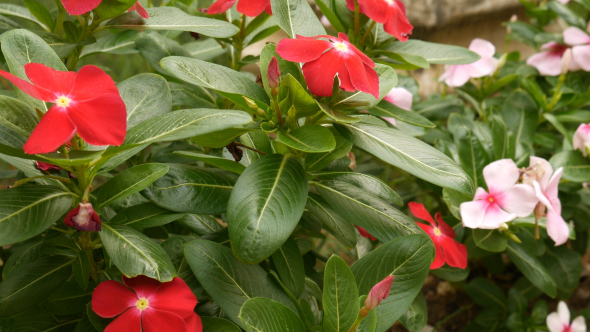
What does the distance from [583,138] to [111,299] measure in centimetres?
131

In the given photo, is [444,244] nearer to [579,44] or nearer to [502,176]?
[502,176]

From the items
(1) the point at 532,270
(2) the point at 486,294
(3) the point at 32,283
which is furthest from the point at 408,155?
(2) the point at 486,294

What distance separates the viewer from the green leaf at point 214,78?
72 cm

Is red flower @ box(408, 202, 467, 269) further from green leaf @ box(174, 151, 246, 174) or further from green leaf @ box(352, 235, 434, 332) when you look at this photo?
green leaf @ box(174, 151, 246, 174)

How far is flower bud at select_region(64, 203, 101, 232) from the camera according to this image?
63 cm

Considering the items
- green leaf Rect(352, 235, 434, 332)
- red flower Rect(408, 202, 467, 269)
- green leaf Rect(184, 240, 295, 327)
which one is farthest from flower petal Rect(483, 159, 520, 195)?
green leaf Rect(184, 240, 295, 327)

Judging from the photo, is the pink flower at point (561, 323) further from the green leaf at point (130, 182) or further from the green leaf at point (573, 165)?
the green leaf at point (130, 182)

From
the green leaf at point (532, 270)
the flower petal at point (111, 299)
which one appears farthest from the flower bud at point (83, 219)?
the green leaf at point (532, 270)

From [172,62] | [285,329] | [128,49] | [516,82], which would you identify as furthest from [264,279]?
[516,82]

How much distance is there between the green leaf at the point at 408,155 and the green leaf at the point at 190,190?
0.24 m

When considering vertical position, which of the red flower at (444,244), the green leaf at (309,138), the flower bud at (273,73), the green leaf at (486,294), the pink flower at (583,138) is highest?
the flower bud at (273,73)

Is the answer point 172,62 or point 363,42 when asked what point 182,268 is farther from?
point 363,42

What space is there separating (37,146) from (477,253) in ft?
3.85

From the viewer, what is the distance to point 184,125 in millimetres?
637
